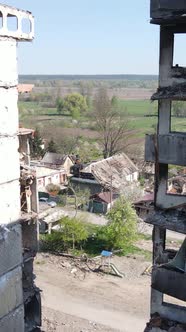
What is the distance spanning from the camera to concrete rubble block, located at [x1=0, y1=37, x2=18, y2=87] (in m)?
10.0

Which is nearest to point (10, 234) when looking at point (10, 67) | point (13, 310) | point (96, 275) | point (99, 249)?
point (13, 310)

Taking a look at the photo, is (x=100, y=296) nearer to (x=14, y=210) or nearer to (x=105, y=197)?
(x=14, y=210)

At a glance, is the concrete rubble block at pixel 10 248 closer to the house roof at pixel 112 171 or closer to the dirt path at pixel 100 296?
the dirt path at pixel 100 296

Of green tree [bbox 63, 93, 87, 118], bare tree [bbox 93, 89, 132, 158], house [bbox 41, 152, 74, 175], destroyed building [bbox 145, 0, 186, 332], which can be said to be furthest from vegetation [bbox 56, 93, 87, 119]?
destroyed building [bbox 145, 0, 186, 332]

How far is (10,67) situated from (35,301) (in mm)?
6965

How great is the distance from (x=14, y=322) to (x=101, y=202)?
18058 millimetres

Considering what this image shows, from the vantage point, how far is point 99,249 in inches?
923

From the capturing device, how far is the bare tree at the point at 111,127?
145 feet

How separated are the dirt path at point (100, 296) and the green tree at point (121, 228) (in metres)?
1.10

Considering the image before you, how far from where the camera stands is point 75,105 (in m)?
77.8

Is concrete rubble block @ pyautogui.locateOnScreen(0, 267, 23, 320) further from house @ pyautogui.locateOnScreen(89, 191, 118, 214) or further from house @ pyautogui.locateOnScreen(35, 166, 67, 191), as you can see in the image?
house @ pyautogui.locateOnScreen(35, 166, 67, 191)

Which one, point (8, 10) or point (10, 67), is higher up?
point (8, 10)

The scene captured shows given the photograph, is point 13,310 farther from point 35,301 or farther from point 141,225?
point 141,225

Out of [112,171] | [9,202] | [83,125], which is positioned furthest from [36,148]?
[9,202]
